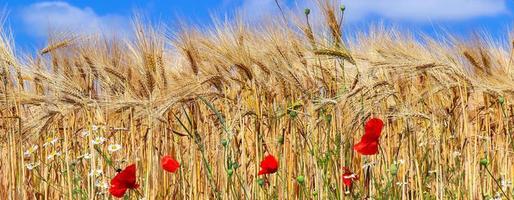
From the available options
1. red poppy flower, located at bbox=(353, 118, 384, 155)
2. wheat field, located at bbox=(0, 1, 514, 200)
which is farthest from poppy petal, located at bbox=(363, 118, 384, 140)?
wheat field, located at bbox=(0, 1, 514, 200)

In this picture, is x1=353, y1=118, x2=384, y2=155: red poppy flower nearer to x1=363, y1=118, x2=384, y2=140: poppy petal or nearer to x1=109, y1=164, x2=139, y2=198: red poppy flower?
x1=363, y1=118, x2=384, y2=140: poppy petal

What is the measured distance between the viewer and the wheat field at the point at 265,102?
2.96 metres

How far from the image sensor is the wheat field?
296 centimetres

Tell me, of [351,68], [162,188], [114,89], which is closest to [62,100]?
[114,89]

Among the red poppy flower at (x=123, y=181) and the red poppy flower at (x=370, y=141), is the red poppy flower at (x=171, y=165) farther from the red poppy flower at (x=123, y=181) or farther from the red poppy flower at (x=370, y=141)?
the red poppy flower at (x=370, y=141)

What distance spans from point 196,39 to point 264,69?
1.10ft

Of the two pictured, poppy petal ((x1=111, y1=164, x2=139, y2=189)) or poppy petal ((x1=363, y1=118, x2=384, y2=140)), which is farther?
poppy petal ((x1=111, y1=164, x2=139, y2=189))

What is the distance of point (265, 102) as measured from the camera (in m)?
3.68

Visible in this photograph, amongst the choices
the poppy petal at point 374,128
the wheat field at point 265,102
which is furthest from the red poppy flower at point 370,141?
the wheat field at point 265,102

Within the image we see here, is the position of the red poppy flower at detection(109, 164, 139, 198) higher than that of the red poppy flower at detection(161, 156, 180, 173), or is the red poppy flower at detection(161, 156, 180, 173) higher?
the red poppy flower at detection(161, 156, 180, 173)

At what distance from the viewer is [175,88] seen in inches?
135

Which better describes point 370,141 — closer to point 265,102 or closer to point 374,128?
point 374,128

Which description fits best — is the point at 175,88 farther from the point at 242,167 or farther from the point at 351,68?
the point at 351,68

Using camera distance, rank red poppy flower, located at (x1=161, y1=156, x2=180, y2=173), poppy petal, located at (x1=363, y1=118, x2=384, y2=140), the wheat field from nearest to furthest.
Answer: poppy petal, located at (x1=363, y1=118, x2=384, y2=140), red poppy flower, located at (x1=161, y1=156, x2=180, y2=173), the wheat field
